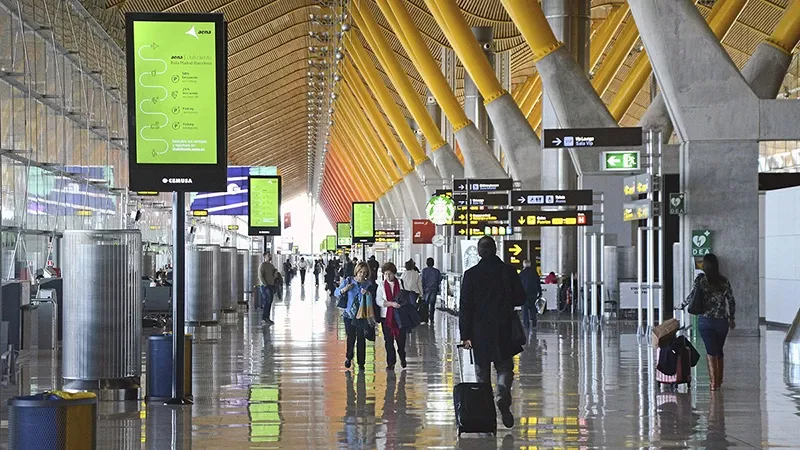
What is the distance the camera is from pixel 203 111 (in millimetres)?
12531

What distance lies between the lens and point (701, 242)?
22641mm

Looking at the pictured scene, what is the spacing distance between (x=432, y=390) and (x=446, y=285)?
24.8 metres

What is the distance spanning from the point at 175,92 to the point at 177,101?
0.09 meters

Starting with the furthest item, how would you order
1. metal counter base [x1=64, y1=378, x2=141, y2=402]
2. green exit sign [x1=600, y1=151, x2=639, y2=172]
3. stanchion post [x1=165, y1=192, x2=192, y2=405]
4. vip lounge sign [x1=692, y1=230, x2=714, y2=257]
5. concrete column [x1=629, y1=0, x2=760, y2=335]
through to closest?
green exit sign [x1=600, y1=151, x2=639, y2=172] → vip lounge sign [x1=692, y1=230, x2=714, y2=257] → concrete column [x1=629, y1=0, x2=760, y2=335] → metal counter base [x1=64, y1=378, x2=141, y2=402] → stanchion post [x1=165, y1=192, x2=192, y2=405]

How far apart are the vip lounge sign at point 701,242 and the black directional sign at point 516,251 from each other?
56.7 ft

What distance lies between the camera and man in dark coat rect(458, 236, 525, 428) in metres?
10.4

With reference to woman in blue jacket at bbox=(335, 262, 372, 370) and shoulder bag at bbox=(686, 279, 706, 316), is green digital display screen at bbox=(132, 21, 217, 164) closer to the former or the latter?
woman in blue jacket at bbox=(335, 262, 372, 370)

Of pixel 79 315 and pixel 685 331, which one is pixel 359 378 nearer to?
pixel 79 315

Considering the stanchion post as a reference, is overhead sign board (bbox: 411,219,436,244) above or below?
above

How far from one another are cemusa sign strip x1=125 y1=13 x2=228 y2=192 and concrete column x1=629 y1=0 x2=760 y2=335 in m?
11.7

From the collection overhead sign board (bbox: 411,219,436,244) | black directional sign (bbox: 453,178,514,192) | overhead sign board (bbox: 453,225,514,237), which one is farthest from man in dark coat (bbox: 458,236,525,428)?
overhead sign board (bbox: 411,219,436,244)

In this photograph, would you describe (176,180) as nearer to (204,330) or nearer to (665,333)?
(665,333)

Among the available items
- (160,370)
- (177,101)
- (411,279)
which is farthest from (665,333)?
(411,279)

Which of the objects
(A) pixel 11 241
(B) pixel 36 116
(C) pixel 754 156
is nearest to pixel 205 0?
(B) pixel 36 116
